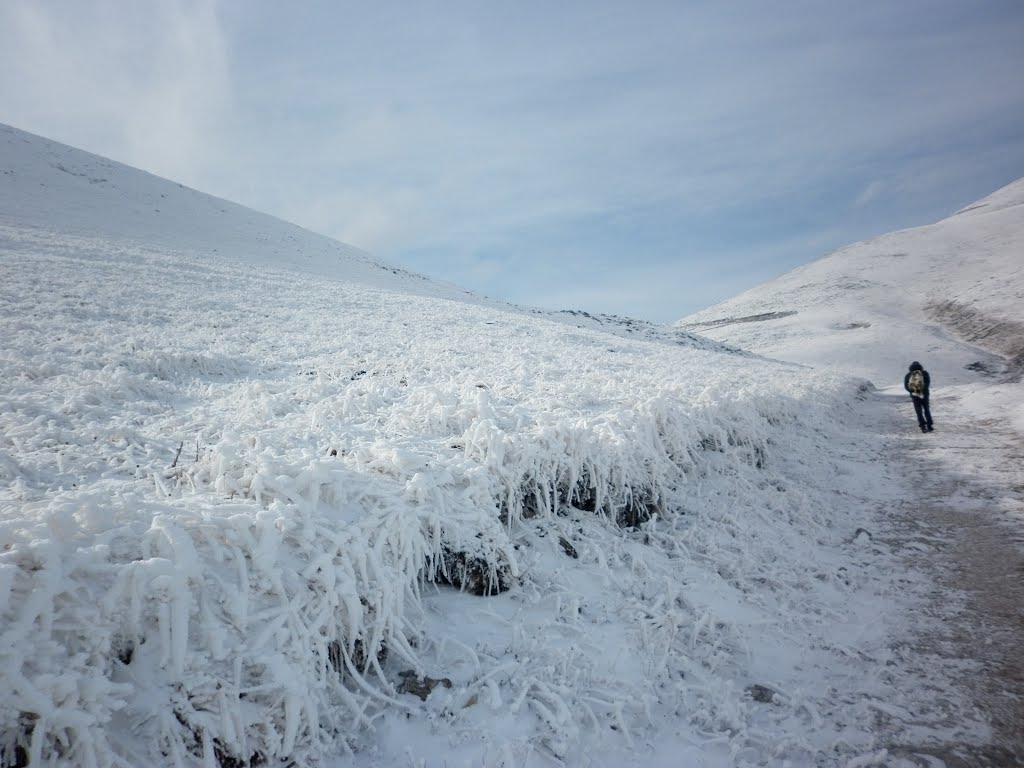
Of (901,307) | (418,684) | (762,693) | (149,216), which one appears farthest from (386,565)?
(901,307)

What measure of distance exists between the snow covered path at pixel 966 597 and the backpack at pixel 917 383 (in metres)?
2.62

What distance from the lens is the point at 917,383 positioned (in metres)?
13.0

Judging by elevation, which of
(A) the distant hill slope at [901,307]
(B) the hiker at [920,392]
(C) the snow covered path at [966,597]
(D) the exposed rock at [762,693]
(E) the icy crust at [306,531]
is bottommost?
(D) the exposed rock at [762,693]

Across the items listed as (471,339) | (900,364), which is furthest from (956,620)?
(900,364)

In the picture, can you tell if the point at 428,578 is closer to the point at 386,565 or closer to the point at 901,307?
the point at 386,565

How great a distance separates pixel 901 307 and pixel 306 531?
2681 inches

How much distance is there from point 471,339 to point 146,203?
3196 centimetres

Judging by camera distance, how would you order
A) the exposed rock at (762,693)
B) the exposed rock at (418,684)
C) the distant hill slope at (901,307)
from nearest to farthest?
the exposed rock at (418,684), the exposed rock at (762,693), the distant hill slope at (901,307)

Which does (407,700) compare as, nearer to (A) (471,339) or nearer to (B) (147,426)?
(B) (147,426)

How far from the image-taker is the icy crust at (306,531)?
87.8 inches

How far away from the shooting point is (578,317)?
120 ft

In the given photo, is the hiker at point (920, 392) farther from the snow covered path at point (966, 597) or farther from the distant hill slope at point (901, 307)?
the distant hill slope at point (901, 307)

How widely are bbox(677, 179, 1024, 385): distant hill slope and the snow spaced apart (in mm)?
33799

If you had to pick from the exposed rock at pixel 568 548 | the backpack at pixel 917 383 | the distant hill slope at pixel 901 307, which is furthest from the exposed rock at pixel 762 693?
the distant hill slope at pixel 901 307
